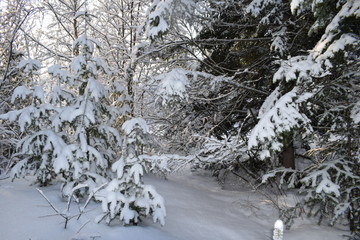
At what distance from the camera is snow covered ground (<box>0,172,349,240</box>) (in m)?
3.83

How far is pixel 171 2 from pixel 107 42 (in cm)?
552

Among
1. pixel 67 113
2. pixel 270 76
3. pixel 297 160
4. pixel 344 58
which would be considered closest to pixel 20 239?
pixel 67 113

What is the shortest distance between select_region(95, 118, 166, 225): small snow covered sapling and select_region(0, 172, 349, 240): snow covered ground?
0.21 metres

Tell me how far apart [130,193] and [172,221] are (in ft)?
4.09

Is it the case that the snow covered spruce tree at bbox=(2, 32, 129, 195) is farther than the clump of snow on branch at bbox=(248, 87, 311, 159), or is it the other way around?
the snow covered spruce tree at bbox=(2, 32, 129, 195)

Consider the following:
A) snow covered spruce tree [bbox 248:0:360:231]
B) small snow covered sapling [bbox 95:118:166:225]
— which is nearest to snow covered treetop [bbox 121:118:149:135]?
small snow covered sapling [bbox 95:118:166:225]

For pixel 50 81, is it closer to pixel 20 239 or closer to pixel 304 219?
pixel 20 239

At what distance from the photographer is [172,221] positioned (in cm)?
504

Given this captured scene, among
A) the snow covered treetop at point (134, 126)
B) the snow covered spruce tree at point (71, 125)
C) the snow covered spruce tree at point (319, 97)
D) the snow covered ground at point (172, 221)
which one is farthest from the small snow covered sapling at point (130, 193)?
the snow covered spruce tree at point (319, 97)

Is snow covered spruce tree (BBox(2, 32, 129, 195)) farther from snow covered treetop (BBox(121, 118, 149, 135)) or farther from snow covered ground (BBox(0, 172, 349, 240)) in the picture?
snow covered treetop (BBox(121, 118, 149, 135))

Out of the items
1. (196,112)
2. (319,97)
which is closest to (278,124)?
(319,97)

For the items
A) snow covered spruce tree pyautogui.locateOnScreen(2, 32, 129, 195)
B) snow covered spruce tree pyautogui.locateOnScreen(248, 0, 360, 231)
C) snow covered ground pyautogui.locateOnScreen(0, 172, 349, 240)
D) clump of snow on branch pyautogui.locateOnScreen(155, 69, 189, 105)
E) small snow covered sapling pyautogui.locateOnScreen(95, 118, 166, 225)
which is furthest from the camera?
clump of snow on branch pyautogui.locateOnScreen(155, 69, 189, 105)

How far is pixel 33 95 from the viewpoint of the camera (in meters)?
5.39

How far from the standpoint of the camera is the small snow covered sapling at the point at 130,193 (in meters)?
4.05
